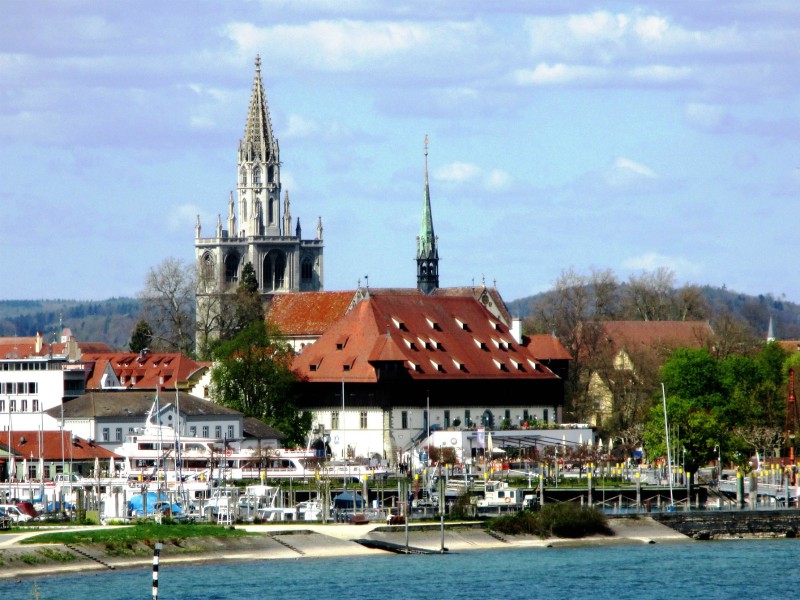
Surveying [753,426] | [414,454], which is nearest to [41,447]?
[414,454]

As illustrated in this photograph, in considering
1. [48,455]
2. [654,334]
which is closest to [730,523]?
[48,455]

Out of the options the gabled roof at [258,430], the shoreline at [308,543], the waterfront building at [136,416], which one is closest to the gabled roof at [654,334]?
the gabled roof at [258,430]

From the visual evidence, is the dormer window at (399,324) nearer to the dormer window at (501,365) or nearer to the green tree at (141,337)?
the dormer window at (501,365)

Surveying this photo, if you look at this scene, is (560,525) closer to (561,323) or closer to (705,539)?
(705,539)

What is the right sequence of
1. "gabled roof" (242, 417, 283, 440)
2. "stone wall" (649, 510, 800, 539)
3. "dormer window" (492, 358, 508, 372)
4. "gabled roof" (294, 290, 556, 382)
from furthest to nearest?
"dormer window" (492, 358, 508, 372) → "gabled roof" (294, 290, 556, 382) → "gabled roof" (242, 417, 283, 440) → "stone wall" (649, 510, 800, 539)

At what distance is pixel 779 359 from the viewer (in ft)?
486

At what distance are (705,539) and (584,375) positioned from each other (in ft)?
192

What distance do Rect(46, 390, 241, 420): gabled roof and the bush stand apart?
3570 centimetres

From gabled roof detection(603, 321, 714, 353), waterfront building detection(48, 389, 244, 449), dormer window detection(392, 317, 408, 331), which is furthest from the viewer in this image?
gabled roof detection(603, 321, 714, 353)

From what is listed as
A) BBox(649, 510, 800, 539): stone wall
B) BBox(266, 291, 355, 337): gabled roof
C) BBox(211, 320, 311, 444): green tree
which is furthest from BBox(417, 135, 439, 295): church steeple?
BBox(649, 510, 800, 539): stone wall

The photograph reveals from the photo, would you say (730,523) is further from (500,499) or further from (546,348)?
(546,348)

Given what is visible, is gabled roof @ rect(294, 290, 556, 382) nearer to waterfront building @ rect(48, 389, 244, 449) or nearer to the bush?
waterfront building @ rect(48, 389, 244, 449)

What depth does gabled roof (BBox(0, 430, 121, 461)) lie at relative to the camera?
11375 cm

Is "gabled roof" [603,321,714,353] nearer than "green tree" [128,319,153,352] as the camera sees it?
Yes
